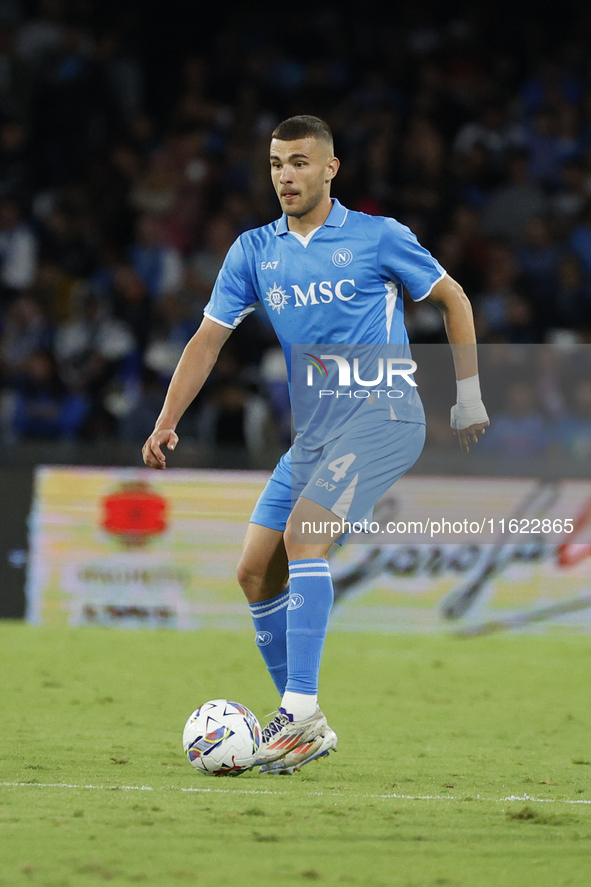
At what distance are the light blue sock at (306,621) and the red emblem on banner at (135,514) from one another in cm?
473

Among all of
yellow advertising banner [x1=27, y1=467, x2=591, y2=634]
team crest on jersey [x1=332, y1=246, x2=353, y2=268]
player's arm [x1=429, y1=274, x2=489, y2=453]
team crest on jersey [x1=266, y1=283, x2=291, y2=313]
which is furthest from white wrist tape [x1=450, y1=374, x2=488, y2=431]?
yellow advertising banner [x1=27, y1=467, x2=591, y2=634]

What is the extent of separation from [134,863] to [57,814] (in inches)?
25.2

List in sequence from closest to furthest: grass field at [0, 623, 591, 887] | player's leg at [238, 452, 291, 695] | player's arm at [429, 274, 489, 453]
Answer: grass field at [0, 623, 591, 887] → player's arm at [429, 274, 489, 453] → player's leg at [238, 452, 291, 695]

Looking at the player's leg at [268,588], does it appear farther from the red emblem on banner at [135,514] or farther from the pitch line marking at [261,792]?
the red emblem on banner at [135,514]

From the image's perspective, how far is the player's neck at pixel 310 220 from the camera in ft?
16.3

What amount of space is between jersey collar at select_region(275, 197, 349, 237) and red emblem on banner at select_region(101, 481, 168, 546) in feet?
14.8

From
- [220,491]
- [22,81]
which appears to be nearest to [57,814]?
[220,491]

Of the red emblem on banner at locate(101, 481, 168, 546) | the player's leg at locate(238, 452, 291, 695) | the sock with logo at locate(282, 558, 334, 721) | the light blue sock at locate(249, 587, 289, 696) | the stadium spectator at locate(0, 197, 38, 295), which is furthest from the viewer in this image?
the stadium spectator at locate(0, 197, 38, 295)

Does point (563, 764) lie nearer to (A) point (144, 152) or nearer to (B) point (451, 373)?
(B) point (451, 373)

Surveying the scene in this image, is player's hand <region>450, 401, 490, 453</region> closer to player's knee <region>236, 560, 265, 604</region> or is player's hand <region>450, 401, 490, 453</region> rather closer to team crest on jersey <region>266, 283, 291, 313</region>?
team crest on jersey <region>266, 283, 291, 313</region>

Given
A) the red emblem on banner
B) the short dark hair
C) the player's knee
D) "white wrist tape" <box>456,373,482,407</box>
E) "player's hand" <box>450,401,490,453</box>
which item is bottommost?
the red emblem on banner

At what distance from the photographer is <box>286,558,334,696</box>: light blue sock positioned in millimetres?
4566

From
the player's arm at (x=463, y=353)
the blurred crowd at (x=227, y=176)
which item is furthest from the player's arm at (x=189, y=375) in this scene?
the blurred crowd at (x=227, y=176)

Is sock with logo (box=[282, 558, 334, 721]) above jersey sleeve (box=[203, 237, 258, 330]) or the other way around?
the other way around
